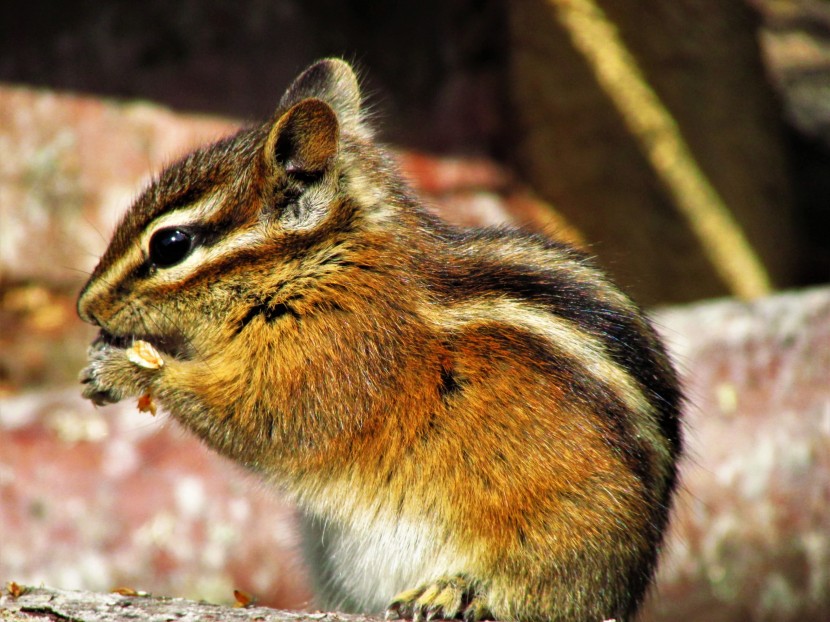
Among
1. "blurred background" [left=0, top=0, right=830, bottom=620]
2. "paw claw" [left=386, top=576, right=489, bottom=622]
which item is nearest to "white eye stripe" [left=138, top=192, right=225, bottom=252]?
"paw claw" [left=386, top=576, right=489, bottom=622]

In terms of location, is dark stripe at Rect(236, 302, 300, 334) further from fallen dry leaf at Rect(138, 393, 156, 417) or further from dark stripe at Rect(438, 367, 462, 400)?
dark stripe at Rect(438, 367, 462, 400)

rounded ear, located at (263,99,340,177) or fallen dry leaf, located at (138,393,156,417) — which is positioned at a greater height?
rounded ear, located at (263,99,340,177)

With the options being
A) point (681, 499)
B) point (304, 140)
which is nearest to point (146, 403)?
point (304, 140)

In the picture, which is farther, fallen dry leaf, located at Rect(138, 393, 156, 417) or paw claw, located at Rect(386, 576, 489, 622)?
Result: fallen dry leaf, located at Rect(138, 393, 156, 417)

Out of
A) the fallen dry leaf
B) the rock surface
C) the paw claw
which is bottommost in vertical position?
the rock surface

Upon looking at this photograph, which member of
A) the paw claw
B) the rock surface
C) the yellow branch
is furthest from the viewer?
the yellow branch

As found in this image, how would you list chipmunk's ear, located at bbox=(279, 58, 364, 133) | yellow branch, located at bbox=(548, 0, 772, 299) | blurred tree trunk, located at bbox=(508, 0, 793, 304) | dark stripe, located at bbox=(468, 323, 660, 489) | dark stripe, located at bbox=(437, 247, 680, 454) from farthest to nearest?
blurred tree trunk, located at bbox=(508, 0, 793, 304)
yellow branch, located at bbox=(548, 0, 772, 299)
chipmunk's ear, located at bbox=(279, 58, 364, 133)
dark stripe, located at bbox=(437, 247, 680, 454)
dark stripe, located at bbox=(468, 323, 660, 489)

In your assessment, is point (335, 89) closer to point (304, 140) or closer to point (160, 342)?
point (304, 140)

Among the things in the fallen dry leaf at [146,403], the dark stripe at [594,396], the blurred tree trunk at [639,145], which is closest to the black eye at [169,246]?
the fallen dry leaf at [146,403]

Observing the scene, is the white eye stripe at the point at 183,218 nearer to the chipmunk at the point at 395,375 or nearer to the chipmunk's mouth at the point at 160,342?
the chipmunk at the point at 395,375
